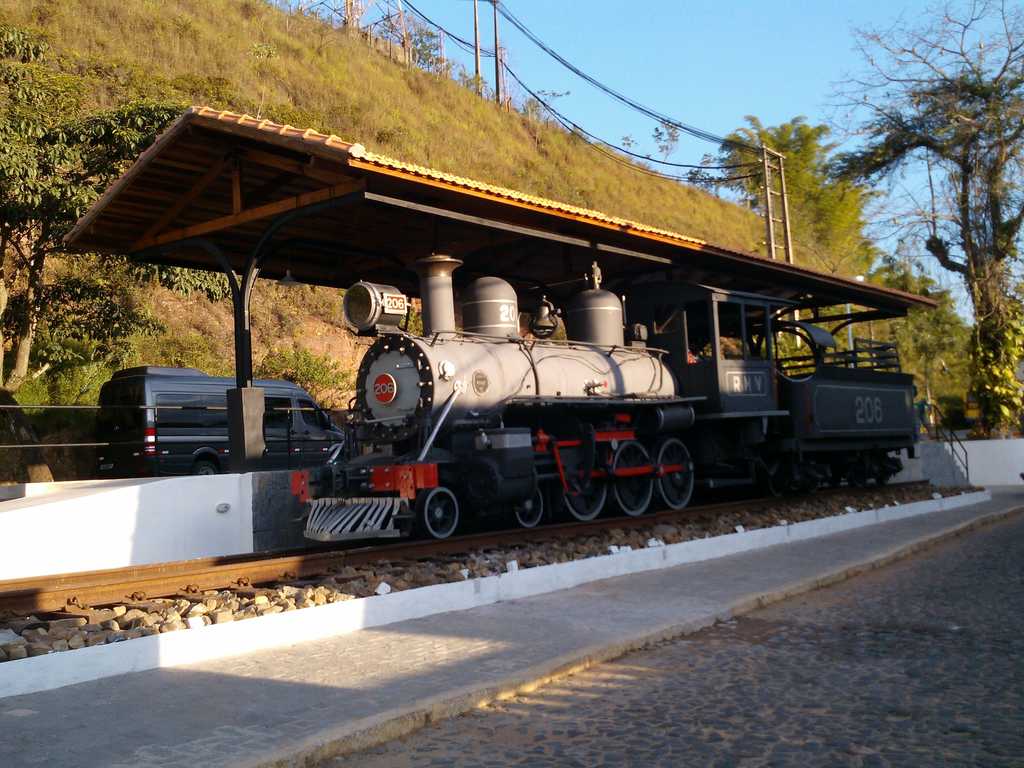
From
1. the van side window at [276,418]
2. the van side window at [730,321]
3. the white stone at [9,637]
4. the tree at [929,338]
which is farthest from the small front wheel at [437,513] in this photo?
the tree at [929,338]

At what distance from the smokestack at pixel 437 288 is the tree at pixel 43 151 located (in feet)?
23.3

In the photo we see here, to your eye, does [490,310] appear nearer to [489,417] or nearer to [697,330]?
[489,417]

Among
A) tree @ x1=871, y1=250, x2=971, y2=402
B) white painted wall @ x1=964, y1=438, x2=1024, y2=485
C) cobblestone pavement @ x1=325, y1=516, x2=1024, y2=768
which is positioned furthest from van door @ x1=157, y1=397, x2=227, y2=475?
tree @ x1=871, y1=250, x2=971, y2=402

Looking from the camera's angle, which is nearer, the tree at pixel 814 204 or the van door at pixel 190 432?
the van door at pixel 190 432

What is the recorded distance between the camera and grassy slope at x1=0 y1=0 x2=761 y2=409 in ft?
77.8

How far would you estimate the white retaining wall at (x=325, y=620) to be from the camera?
195 inches

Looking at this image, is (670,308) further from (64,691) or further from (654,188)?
(654,188)

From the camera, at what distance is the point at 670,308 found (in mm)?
13477

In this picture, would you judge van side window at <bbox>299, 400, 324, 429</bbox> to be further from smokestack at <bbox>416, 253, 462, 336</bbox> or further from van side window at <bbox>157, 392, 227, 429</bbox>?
smokestack at <bbox>416, 253, 462, 336</bbox>

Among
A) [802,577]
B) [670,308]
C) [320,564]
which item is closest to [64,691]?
[320,564]

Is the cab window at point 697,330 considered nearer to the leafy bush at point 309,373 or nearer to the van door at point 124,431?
the van door at point 124,431

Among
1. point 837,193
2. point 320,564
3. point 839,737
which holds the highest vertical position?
point 837,193

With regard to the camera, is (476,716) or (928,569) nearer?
(476,716)

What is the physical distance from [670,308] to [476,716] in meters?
9.71
